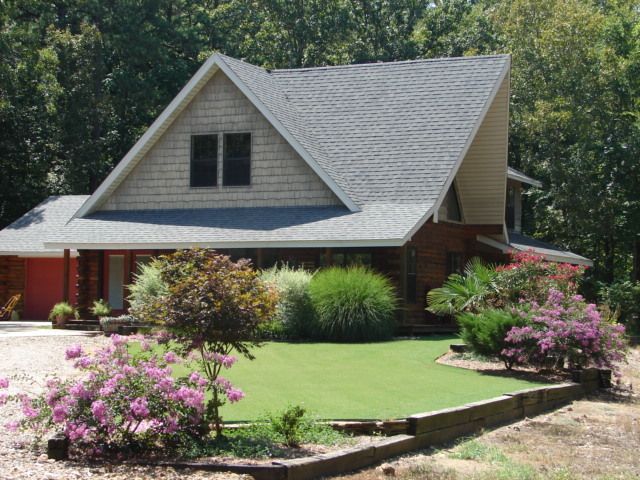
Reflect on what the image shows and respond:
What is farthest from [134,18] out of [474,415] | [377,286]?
[474,415]

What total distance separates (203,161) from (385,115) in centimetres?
515

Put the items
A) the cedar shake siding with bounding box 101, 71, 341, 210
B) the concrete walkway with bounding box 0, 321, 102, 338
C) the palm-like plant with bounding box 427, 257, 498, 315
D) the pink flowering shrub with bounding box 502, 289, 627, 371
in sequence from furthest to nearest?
the cedar shake siding with bounding box 101, 71, 341, 210
the concrete walkway with bounding box 0, 321, 102, 338
the palm-like plant with bounding box 427, 257, 498, 315
the pink flowering shrub with bounding box 502, 289, 627, 371

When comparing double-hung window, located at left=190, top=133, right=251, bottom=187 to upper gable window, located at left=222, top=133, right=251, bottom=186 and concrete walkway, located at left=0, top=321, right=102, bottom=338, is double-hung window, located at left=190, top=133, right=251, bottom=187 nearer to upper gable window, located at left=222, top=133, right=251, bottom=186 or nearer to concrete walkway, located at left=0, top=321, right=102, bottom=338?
upper gable window, located at left=222, top=133, right=251, bottom=186

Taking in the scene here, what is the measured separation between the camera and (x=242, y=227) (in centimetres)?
2542

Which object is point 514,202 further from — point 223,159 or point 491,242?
point 223,159

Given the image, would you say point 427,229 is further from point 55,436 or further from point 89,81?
point 89,81

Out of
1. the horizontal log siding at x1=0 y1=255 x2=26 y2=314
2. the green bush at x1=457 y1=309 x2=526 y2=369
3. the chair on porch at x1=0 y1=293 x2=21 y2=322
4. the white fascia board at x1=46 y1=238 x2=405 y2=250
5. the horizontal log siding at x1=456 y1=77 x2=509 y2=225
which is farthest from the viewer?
the horizontal log siding at x1=0 y1=255 x2=26 y2=314

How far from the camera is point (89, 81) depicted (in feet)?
139

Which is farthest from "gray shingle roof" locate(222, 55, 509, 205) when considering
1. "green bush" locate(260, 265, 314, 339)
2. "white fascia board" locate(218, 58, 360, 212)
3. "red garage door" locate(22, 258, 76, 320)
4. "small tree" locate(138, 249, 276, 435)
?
"small tree" locate(138, 249, 276, 435)

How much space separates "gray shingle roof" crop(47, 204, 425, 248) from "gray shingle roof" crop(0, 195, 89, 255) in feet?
17.5

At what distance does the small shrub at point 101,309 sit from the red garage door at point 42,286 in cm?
787

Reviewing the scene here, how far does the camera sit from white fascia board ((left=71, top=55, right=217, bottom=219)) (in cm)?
2714

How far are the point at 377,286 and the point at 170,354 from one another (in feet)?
39.6

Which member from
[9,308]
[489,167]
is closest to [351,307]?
[489,167]
